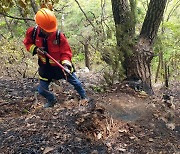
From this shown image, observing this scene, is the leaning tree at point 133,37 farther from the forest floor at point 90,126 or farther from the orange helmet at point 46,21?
the orange helmet at point 46,21

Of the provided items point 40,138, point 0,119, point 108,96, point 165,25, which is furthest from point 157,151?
point 165,25

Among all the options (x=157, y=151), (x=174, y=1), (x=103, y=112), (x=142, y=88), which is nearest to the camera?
(x=157, y=151)

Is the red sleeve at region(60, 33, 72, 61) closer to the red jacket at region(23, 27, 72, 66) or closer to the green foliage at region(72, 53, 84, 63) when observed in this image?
the red jacket at region(23, 27, 72, 66)

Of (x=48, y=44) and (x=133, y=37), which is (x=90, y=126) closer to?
(x=48, y=44)

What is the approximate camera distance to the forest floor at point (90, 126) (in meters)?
4.12

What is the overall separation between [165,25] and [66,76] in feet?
20.8

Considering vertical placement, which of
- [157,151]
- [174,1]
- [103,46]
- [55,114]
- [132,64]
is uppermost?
[174,1]

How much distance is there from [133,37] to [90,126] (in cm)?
316

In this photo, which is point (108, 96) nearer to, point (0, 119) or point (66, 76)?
point (66, 76)

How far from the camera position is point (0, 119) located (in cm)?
523

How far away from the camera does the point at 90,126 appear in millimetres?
4336

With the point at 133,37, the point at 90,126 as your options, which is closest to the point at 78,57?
the point at 133,37

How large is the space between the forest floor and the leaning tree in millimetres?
978

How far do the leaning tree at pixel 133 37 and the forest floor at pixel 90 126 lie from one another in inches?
38.5
